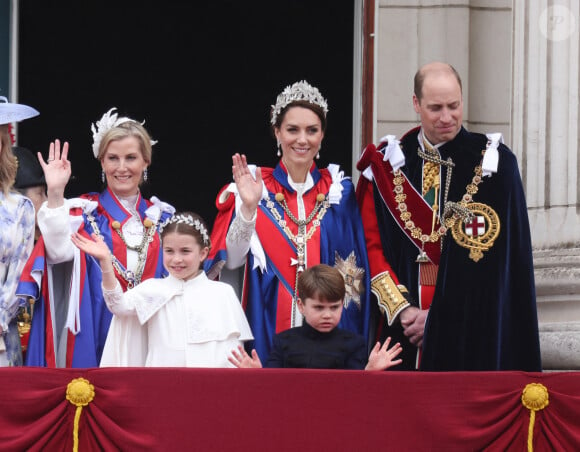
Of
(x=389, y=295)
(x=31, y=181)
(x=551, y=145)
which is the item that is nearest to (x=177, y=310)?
(x=389, y=295)

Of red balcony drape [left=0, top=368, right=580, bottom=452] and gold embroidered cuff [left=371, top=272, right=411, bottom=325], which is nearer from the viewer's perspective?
red balcony drape [left=0, top=368, right=580, bottom=452]

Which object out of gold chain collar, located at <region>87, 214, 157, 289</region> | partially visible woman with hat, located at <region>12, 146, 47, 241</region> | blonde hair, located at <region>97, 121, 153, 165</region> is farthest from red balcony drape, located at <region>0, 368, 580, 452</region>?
partially visible woman with hat, located at <region>12, 146, 47, 241</region>

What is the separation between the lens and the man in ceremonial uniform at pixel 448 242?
19.5 ft

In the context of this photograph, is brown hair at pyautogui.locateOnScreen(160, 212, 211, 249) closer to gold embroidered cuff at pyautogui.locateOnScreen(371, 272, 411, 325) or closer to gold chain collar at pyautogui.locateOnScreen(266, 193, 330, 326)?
gold chain collar at pyautogui.locateOnScreen(266, 193, 330, 326)

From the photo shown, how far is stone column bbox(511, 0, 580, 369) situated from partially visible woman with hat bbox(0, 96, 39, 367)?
7.68 ft

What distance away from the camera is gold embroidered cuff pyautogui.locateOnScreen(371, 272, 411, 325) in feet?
19.8

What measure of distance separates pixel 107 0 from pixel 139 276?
556 cm

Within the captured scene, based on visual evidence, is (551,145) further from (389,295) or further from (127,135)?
(127,135)

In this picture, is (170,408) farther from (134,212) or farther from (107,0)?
(107,0)

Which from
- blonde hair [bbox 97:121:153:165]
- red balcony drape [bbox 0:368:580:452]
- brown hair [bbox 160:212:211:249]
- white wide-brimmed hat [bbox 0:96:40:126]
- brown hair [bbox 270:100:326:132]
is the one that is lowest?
red balcony drape [bbox 0:368:580:452]

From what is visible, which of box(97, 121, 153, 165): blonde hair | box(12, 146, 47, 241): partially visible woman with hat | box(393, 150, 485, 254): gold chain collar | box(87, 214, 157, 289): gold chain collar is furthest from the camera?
box(12, 146, 47, 241): partially visible woman with hat

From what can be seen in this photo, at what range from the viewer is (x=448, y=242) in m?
6.07

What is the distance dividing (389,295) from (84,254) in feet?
4.31

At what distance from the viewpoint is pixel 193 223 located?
593cm
